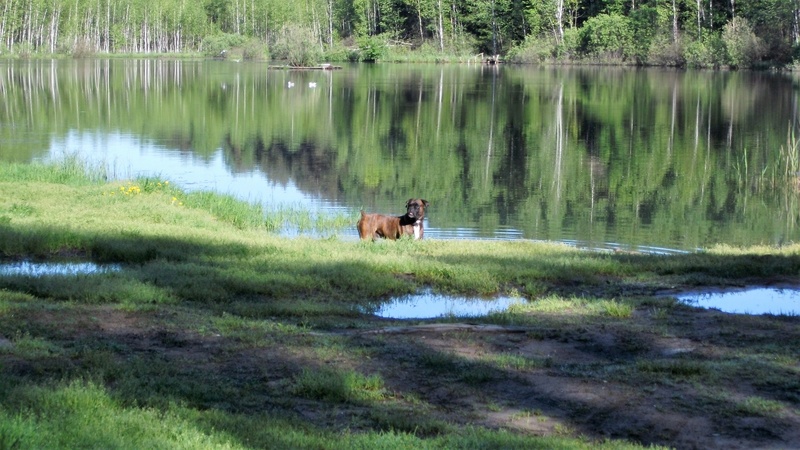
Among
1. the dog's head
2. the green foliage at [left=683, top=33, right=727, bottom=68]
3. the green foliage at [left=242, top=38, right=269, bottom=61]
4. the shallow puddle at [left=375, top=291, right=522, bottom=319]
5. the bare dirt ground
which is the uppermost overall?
the green foliage at [left=242, top=38, right=269, bottom=61]

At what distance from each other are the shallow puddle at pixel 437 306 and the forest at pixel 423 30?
76.4 metres

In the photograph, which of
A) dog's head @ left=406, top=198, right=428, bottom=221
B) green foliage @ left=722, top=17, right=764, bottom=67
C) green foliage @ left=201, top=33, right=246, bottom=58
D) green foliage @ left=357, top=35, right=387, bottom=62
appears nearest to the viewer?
dog's head @ left=406, top=198, right=428, bottom=221

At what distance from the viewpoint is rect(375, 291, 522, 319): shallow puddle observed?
12039mm

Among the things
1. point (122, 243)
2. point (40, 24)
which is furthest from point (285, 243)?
point (40, 24)

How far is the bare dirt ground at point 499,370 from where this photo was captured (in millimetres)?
7258

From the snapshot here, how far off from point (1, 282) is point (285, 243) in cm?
525

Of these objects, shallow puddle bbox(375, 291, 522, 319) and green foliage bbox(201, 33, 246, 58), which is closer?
shallow puddle bbox(375, 291, 522, 319)

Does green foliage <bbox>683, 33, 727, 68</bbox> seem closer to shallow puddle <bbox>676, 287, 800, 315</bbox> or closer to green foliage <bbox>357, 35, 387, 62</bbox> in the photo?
green foliage <bbox>357, 35, 387, 62</bbox>

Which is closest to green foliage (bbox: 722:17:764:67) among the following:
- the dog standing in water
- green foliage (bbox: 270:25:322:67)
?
green foliage (bbox: 270:25:322:67)

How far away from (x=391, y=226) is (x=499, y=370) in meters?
8.89

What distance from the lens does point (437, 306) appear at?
495 inches

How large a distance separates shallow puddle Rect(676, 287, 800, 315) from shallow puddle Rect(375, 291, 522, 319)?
224cm

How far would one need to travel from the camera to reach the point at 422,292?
1303 centimetres

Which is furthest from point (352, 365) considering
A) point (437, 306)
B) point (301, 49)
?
point (301, 49)
